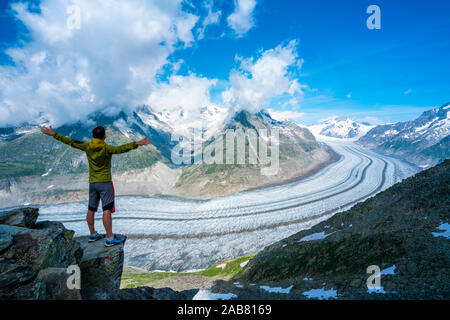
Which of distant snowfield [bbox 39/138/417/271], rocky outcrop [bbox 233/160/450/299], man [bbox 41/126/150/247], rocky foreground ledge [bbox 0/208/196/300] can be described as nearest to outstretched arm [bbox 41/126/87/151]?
man [bbox 41/126/150/247]

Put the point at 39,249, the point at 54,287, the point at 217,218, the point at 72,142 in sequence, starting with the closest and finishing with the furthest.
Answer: the point at 54,287, the point at 39,249, the point at 72,142, the point at 217,218

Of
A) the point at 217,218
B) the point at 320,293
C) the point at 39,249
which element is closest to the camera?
the point at 39,249

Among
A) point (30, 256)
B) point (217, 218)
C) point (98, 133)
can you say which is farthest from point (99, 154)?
point (217, 218)

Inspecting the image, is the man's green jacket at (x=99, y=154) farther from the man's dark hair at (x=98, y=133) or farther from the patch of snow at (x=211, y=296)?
the patch of snow at (x=211, y=296)

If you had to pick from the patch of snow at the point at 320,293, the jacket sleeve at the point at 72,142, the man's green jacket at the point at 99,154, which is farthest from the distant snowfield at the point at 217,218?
the jacket sleeve at the point at 72,142

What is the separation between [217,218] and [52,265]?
83109 millimetres

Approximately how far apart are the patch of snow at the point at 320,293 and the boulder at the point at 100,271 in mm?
11072

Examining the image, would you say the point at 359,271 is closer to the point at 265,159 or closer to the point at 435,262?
the point at 435,262

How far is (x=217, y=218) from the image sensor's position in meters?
89.1

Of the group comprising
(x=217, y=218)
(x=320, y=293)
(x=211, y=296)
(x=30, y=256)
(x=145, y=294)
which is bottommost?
(x=217, y=218)

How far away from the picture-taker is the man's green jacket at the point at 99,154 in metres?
8.52

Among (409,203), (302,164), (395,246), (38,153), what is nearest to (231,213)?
(409,203)

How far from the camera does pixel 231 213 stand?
3649 inches

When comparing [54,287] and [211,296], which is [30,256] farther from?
[211,296]
